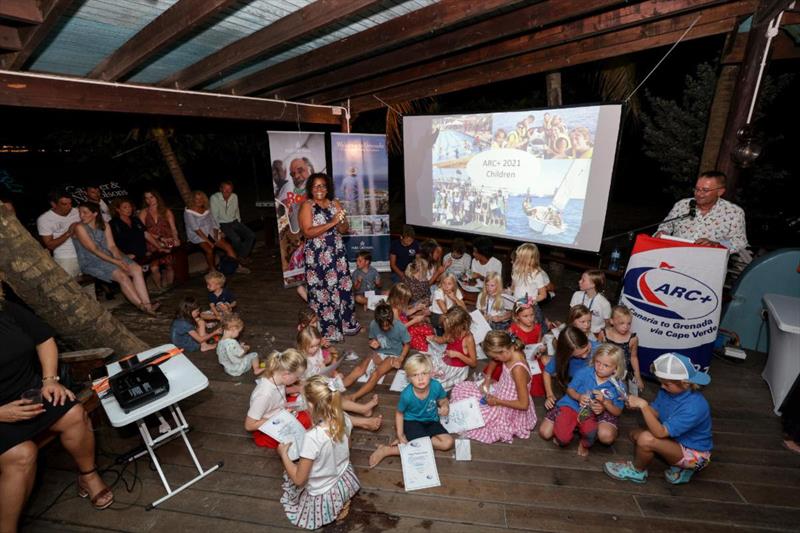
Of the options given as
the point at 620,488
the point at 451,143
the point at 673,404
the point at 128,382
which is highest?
the point at 451,143

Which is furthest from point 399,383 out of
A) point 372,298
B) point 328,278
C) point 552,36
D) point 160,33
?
point 552,36

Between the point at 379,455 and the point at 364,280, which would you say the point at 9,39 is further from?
the point at 379,455

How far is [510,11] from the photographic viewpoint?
367 cm

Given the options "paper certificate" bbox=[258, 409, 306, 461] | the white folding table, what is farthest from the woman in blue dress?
the white folding table

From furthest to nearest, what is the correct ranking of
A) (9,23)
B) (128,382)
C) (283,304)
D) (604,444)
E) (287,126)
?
(287,126) < (283,304) < (604,444) < (9,23) < (128,382)

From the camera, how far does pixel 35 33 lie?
8.98 ft

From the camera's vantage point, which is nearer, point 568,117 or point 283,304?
point 568,117

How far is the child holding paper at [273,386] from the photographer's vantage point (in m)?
2.71

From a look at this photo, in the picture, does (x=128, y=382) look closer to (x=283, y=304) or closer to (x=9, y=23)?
(x=9, y=23)

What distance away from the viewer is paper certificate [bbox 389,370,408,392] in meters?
3.61

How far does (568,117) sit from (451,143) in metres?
1.73

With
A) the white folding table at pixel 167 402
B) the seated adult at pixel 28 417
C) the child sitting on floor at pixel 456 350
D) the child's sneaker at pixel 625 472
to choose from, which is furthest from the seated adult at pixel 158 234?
the child's sneaker at pixel 625 472

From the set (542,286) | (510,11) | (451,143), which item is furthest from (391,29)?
(542,286)

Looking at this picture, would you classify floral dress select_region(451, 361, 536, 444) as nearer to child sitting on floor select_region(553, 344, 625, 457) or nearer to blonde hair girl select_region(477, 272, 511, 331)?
child sitting on floor select_region(553, 344, 625, 457)
